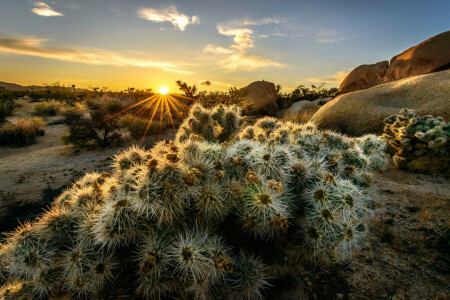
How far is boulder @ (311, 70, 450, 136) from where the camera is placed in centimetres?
659

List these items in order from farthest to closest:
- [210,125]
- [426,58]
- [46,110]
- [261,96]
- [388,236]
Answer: [46,110]
[261,96]
[426,58]
[210,125]
[388,236]

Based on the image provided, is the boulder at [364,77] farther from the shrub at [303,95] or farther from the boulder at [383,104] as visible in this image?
the boulder at [383,104]

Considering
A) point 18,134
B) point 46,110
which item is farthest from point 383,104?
point 46,110

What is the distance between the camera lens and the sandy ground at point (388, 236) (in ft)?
7.14

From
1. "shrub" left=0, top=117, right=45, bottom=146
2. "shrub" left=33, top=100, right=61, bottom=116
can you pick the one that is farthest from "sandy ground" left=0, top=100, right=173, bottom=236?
"shrub" left=33, top=100, right=61, bottom=116

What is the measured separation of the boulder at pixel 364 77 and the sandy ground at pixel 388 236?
15.5m

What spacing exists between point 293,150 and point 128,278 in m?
2.44

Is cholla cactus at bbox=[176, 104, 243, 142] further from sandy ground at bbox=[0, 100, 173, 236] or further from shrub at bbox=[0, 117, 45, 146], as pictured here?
shrub at bbox=[0, 117, 45, 146]

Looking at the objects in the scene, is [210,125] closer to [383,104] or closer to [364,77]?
[383,104]

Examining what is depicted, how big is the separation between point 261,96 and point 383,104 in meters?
10.9

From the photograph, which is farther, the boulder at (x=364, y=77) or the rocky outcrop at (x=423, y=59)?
the boulder at (x=364, y=77)

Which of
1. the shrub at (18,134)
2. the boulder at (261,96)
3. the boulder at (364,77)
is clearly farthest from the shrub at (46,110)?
the boulder at (364,77)

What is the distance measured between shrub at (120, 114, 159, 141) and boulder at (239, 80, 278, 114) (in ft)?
27.9

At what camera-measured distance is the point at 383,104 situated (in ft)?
25.2
